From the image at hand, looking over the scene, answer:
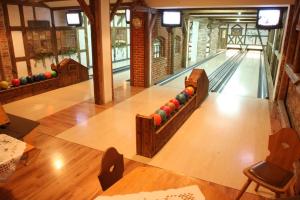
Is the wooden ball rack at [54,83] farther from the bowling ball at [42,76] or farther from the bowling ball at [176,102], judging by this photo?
the bowling ball at [176,102]

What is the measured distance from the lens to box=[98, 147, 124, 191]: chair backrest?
167 cm

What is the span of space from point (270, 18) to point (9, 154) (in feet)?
19.2

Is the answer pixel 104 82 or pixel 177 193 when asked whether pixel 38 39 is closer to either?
pixel 104 82

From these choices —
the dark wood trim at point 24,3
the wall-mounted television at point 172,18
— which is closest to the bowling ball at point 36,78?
the dark wood trim at point 24,3

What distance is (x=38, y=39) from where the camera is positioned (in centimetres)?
758

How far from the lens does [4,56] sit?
6.61 metres

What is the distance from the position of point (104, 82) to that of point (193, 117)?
2.15 m

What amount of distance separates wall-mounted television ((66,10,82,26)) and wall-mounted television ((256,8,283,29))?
5450mm

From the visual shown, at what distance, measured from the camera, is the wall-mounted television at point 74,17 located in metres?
7.64

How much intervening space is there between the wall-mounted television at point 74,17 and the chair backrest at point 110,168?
6.93 m

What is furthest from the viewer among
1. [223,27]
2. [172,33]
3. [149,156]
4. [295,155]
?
[223,27]

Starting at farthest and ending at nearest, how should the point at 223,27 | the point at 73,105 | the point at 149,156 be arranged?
the point at 223,27 < the point at 73,105 < the point at 149,156

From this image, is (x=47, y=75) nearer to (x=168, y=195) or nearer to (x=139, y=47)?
(x=139, y=47)

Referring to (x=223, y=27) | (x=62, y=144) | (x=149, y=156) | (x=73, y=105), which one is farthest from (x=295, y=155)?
(x=223, y=27)
